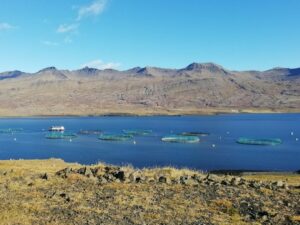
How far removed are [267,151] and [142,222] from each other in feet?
308

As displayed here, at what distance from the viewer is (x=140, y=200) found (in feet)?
70.8

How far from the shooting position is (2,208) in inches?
778

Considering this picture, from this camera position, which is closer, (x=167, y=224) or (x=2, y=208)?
(x=167, y=224)

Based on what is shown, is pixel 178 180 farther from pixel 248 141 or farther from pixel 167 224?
pixel 248 141

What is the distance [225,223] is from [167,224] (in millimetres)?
2290

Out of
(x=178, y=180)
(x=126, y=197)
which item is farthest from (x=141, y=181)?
(x=126, y=197)

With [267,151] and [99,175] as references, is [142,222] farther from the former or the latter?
[267,151]

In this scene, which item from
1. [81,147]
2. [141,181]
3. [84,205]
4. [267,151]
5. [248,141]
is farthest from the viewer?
[248,141]

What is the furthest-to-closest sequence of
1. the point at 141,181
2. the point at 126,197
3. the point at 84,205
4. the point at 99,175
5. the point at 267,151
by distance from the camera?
the point at 267,151, the point at 99,175, the point at 141,181, the point at 126,197, the point at 84,205

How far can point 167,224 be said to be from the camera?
1769cm

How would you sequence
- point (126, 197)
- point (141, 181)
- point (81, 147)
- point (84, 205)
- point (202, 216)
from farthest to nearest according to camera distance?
point (81, 147)
point (141, 181)
point (126, 197)
point (84, 205)
point (202, 216)

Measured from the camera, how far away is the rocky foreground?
1850 cm

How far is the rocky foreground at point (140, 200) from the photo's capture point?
18500 mm

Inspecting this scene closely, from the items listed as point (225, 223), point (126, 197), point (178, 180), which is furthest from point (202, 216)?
point (178, 180)
